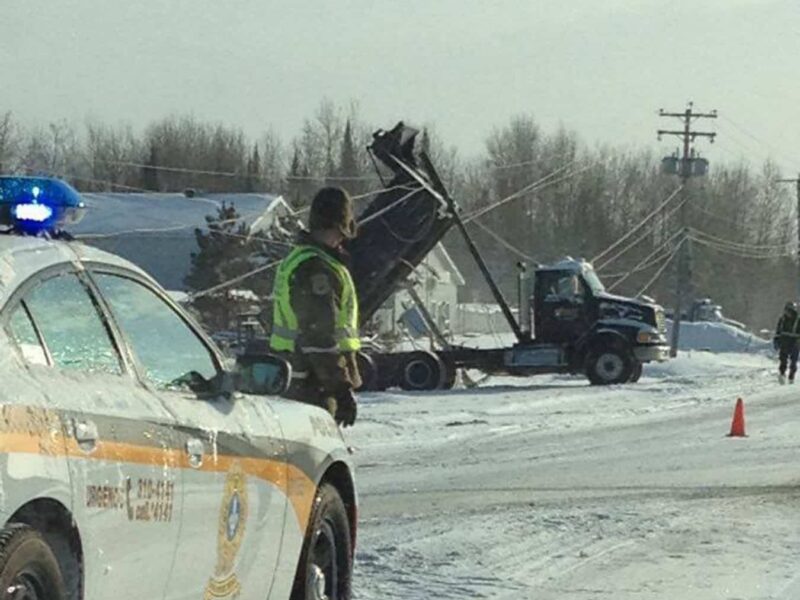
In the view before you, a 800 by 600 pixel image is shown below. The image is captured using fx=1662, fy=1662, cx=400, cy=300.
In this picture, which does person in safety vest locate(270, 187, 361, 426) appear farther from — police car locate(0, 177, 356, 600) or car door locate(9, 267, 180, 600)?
car door locate(9, 267, 180, 600)

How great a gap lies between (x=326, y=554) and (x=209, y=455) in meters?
1.65

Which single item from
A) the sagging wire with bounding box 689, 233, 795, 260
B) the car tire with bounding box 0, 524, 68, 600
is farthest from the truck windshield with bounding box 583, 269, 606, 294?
the sagging wire with bounding box 689, 233, 795, 260

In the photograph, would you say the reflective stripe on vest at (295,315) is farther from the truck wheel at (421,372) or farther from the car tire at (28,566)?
the truck wheel at (421,372)

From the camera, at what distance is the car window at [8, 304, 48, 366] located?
15.2ft

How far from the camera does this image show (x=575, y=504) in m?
12.6

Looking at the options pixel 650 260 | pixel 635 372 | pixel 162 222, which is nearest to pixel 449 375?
pixel 635 372

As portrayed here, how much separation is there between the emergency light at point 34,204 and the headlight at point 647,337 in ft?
99.2

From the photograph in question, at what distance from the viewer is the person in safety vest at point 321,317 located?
28.6 feet

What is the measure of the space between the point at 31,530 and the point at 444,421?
61.5 feet

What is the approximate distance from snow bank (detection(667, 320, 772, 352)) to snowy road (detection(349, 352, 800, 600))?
49520mm

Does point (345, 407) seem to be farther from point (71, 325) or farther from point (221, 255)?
point (221, 255)

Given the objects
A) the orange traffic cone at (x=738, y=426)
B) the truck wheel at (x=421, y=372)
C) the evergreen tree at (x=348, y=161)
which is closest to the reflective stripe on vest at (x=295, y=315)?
the orange traffic cone at (x=738, y=426)

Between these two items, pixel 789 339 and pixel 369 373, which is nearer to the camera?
pixel 369 373

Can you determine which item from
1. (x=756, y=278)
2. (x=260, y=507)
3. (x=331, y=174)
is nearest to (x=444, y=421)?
(x=260, y=507)
